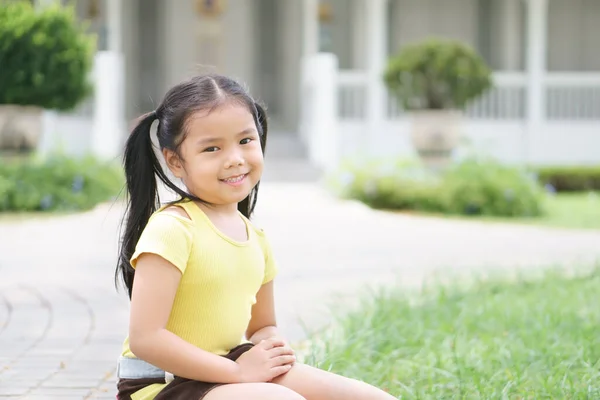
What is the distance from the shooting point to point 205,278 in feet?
7.58

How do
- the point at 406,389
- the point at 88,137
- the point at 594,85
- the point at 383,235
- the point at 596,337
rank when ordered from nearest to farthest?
the point at 406,389 → the point at 596,337 → the point at 383,235 → the point at 88,137 → the point at 594,85

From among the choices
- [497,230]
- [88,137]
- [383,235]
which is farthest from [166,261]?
[88,137]

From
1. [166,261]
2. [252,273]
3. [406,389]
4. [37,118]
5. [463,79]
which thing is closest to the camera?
[166,261]

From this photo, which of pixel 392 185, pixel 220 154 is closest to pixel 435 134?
pixel 392 185

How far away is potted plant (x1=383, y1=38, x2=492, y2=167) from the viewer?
11969 millimetres

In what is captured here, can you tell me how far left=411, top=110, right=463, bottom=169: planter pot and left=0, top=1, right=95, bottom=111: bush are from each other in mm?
4424

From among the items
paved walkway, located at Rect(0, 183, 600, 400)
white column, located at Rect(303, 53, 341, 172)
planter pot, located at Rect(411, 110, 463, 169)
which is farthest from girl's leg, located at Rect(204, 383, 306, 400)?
white column, located at Rect(303, 53, 341, 172)

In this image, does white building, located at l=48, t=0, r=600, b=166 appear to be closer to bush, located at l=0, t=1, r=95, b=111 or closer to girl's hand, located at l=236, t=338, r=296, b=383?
bush, located at l=0, t=1, r=95, b=111

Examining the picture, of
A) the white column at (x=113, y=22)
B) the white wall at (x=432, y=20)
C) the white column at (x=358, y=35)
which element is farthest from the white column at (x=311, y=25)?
the white column at (x=113, y=22)

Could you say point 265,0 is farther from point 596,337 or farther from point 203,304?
point 203,304

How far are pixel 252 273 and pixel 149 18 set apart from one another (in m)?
16.5

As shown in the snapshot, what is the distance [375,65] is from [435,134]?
4.11 m

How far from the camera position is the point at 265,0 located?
18297 mm

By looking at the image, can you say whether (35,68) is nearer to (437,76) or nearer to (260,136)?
(437,76)
